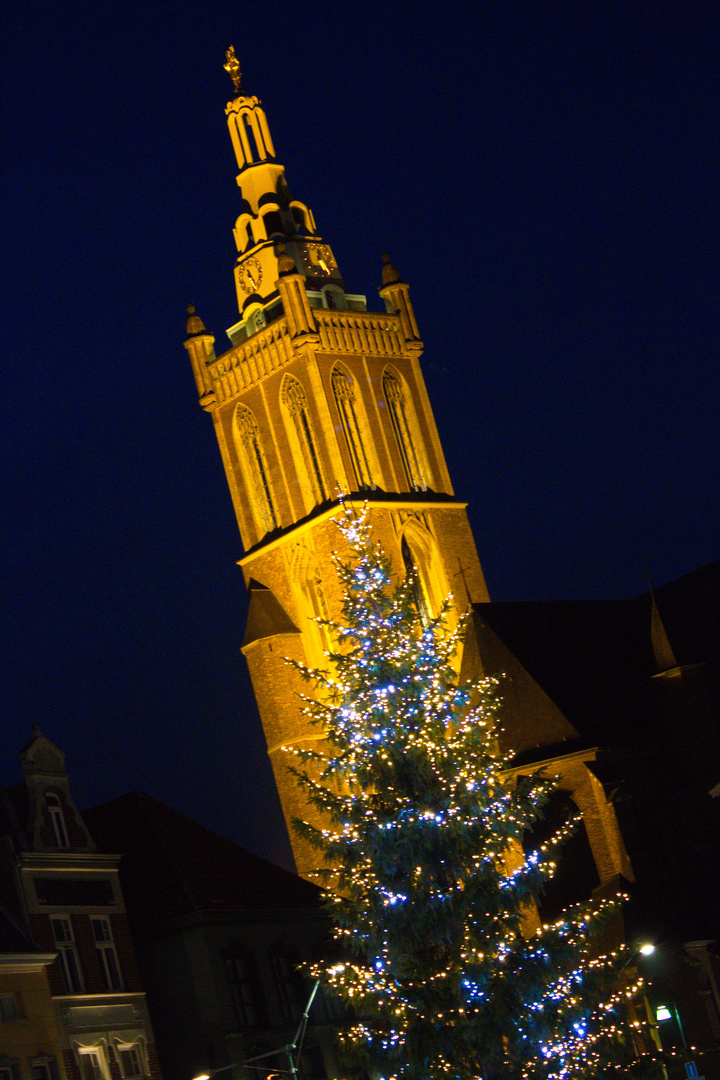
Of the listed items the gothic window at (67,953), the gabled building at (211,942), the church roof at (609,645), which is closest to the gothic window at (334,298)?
the church roof at (609,645)

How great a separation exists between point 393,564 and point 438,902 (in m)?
26.2

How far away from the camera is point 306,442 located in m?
52.8

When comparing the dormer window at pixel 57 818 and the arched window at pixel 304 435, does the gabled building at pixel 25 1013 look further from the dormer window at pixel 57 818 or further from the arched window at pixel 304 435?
the arched window at pixel 304 435

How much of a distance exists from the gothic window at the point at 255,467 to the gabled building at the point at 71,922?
2131 centimetres

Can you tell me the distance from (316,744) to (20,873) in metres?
18.6

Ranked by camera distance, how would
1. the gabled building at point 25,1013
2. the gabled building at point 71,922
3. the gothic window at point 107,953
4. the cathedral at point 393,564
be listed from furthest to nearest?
the cathedral at point 393,564 → the gothic window at point 107,953 → the gabled building at point 71,922 → the gabled building at point 25,1013

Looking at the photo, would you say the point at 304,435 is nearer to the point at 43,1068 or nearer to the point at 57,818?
the point at 57,818

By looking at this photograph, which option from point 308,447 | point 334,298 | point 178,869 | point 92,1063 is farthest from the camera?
point 334,298

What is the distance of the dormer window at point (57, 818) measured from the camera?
32.0 metres

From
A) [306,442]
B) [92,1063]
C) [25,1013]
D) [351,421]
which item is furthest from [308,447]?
[25,1013]

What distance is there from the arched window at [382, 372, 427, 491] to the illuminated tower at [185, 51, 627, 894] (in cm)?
5

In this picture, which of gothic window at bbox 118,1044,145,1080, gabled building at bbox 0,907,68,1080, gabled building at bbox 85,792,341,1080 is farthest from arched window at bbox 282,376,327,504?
gabled building at bbox 0,907,68,1080

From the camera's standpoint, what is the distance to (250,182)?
5812 cm

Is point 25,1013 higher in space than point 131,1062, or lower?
higher
